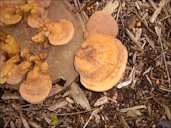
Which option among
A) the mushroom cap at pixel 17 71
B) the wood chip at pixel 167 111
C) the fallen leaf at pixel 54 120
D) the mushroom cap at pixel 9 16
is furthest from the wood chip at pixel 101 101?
the mushroom cap at pixel 9 16

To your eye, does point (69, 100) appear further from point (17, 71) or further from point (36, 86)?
point (17, 71)

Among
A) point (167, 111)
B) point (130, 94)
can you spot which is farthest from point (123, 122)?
point (167, 111)

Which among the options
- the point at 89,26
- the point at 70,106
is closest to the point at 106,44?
the point at 89,26

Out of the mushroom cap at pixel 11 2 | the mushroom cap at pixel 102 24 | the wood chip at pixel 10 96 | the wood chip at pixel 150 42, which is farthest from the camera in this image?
the wood chip at pixel 150 42

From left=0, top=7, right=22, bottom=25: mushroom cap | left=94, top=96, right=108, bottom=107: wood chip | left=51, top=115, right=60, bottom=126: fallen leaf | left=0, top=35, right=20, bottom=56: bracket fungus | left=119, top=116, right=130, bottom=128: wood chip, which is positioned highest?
left=0, top=7, right=22, bottom=25: mushroom cap

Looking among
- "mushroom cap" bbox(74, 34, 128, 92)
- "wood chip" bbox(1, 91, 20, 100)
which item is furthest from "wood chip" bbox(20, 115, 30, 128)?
"mushroom cap" bbox(74, 34, 128, 92)

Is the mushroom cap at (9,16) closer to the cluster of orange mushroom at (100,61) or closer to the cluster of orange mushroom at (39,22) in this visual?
the cluster of orange mushroom at (39,22)

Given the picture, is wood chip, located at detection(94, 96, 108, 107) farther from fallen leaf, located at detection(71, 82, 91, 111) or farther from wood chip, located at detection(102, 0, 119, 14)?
wood chip, located at detection(102, 0, 119, 14)
